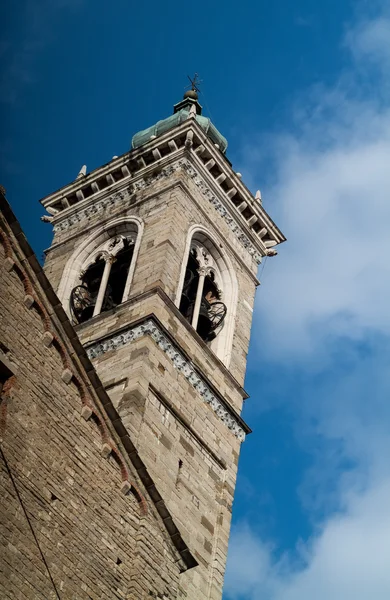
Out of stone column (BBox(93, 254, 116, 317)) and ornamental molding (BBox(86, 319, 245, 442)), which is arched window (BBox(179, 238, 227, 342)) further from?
ornamental molding (BBox(86, 319, 245, 442))

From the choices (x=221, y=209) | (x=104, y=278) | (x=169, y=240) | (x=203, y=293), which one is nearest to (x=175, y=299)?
(x=169, y=240)

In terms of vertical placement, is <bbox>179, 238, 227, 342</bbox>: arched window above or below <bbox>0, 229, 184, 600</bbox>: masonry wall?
above

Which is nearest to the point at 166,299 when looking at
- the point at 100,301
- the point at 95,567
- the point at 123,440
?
the point at 100,301

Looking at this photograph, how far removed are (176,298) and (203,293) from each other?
2768mm

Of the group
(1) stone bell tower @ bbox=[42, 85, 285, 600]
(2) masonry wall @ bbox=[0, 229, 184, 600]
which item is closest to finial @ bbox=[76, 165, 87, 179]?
(1) stone bell tower @ bbox=[42, 85, 285, 600]

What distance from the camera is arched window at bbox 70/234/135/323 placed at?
86.2 feet

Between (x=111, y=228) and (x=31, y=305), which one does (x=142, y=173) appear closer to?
(x=111, y=228)

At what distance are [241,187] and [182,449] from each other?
31.2 ft

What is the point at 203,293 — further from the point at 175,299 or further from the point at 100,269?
the point at 175,299

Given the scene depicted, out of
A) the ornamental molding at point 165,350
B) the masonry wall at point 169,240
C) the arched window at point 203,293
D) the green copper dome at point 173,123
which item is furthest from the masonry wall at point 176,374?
the green copper dome at point 173,123

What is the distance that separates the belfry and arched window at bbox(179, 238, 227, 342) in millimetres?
28

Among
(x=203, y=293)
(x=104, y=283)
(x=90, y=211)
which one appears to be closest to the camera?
(x=104, y=283)

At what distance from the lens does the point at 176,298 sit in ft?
81.1

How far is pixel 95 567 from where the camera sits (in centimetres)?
1423
